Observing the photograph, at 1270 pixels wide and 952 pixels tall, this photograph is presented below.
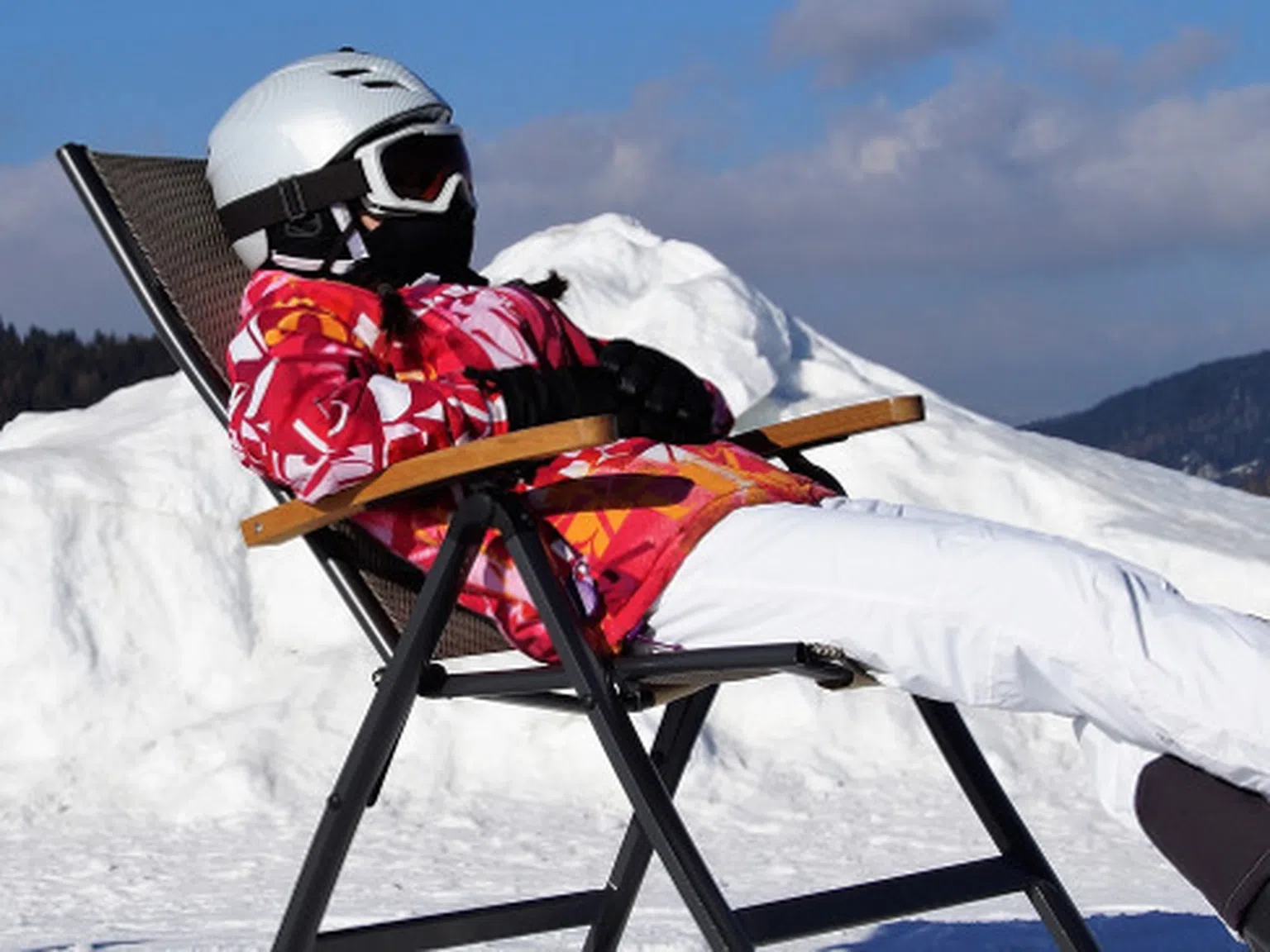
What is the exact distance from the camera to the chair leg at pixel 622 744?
2.83m

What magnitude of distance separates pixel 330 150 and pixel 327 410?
682 millimetres

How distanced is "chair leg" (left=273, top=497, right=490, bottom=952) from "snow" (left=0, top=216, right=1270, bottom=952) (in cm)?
146

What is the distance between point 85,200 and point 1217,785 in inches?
78.5

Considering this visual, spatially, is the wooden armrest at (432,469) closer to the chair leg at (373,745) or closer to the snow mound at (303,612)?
the chair leg at (373,745)

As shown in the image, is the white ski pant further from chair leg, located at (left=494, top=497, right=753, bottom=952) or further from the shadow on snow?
the shadow on snow

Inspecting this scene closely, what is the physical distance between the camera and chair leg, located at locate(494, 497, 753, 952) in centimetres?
283

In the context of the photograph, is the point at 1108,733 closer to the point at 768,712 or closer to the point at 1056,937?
the point at 1056,937

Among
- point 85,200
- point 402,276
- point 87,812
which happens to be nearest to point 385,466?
point 402,276

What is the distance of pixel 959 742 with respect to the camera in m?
3.33

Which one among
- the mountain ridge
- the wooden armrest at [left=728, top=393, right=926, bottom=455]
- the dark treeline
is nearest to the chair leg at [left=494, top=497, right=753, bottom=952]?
the wooden armrest at [left=728, top=393, right=926, bottom=455]

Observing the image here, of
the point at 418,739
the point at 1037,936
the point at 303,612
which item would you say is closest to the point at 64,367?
the point at 303,612

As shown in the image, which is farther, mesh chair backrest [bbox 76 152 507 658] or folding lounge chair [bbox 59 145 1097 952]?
mesh chair backrest [bbox 76 152 507 658]

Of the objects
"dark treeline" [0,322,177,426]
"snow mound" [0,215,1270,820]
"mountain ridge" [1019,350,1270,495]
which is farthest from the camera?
"mountain ridge" [1019,350,1270,495]

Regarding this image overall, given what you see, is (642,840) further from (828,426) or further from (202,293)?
(202,293)
